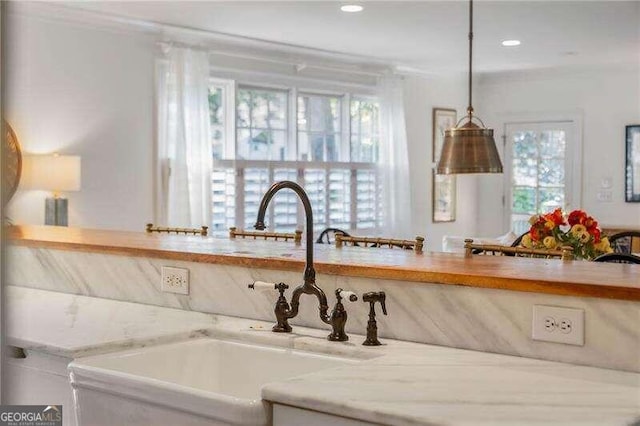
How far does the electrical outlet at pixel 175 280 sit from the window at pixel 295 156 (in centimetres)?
429

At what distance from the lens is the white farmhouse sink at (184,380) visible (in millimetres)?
1807

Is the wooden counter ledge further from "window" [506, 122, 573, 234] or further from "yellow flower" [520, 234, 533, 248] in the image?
"window" [506, 122, 573, 234]

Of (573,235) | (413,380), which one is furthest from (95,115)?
(413,380)

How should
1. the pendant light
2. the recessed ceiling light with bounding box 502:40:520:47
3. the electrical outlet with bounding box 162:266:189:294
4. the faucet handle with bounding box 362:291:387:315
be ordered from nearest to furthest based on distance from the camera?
the faucet handle with bounding box 362:291:387:315
the electrical outlet with bounding box 162:266:189:294
the pendant light
the recessed ceiling light with bounding box 502:40:520:47

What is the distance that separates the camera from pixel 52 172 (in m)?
5.52

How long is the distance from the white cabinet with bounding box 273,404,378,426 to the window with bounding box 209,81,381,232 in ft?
17.6

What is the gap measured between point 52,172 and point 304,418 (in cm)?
422

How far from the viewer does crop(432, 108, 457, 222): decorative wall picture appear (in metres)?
9.36

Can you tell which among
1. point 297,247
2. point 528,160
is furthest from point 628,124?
point 297,247

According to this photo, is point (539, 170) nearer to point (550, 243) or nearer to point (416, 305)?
point (550, 243)

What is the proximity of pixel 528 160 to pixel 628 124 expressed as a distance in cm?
114

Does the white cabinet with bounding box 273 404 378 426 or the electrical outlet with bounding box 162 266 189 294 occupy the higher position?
the electrical outlet with bounding box 162 266 189 294

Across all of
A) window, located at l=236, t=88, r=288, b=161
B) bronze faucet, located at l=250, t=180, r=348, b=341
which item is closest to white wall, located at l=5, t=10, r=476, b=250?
window, located at l=236, t=88, r=288, b=161

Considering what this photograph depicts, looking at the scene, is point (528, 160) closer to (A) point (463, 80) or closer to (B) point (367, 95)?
(A) point (463, 80)
